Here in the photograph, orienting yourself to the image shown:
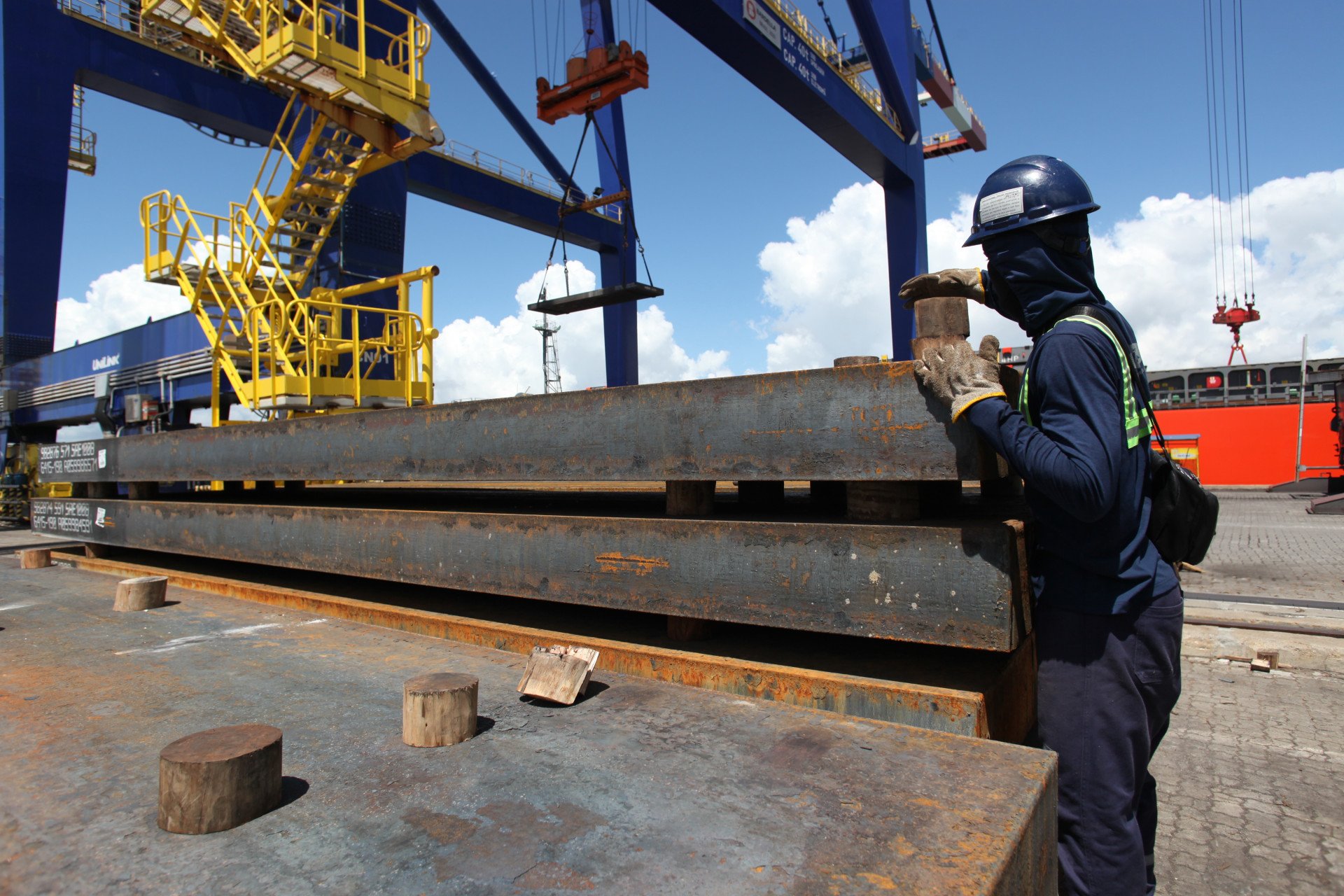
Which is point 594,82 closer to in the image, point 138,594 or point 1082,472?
point 138,594

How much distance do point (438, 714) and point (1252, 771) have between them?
300 cm

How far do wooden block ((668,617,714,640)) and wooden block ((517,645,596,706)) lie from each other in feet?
1.12

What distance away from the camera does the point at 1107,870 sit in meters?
1.49

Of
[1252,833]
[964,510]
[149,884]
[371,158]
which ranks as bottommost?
[1252,833]

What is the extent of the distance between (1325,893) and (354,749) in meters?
2.53

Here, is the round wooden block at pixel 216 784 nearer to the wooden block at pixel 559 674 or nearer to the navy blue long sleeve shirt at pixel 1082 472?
the wooden block at pixel 559 674

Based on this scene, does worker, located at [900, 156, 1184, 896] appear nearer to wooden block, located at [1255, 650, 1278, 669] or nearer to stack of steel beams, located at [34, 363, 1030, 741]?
stack of steel beams, located at [34, 363, 1030, 741]

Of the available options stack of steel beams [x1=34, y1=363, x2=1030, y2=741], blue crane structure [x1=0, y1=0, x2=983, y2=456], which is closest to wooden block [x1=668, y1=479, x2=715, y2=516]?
stack of steel beams [x1=34, y1=363, x2=1030, y2=741]

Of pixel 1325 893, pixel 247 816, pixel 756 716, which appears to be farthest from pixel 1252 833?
pixel 247 816

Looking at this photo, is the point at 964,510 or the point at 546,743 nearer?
the point at 546,743

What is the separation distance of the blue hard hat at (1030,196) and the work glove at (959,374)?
322mm

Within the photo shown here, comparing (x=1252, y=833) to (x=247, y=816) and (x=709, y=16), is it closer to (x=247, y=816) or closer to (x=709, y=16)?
(x=247, y=816)

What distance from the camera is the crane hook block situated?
1062 centimetres

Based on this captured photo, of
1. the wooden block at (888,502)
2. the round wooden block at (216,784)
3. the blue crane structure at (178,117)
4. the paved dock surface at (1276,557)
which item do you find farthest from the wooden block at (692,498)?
the blue crane structure at (178,117)
